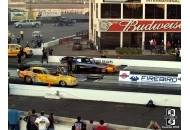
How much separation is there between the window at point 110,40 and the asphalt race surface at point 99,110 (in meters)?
22.9

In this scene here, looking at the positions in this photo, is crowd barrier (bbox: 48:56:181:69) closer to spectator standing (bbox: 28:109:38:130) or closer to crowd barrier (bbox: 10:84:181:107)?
crowd barrier (bbox: 10:84:181:107)

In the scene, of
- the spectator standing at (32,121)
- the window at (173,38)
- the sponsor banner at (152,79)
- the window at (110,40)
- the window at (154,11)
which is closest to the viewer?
the spectator standing at (32,121)

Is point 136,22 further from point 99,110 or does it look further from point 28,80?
point 99,110

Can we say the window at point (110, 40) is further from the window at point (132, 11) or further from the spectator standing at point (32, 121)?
the spectator standing at point (32, 121)

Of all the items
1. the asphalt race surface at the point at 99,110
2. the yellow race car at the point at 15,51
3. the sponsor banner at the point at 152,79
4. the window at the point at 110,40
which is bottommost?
the asphalt race surface at the point at 99,110

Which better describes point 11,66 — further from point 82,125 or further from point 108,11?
point 82,125

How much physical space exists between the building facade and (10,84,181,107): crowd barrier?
22146 mm

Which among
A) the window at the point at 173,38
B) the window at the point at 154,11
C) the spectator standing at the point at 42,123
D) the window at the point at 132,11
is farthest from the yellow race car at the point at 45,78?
the window at the point at 173,38

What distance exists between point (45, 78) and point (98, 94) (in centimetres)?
502

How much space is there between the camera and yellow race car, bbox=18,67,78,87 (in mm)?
25359

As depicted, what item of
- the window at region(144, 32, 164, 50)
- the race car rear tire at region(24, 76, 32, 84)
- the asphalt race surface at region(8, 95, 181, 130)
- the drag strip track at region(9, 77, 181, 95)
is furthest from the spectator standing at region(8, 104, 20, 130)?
the window at region(144, 32, 164, 50)

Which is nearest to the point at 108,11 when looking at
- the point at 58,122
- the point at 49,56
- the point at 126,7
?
the point at 126,7

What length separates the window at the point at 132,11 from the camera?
44.7 metres

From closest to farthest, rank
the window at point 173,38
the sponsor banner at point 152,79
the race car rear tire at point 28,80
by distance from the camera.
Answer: the sponsor banner at point 152,79 → the race car rear tire at point 28,80 → the window at point 173,38
